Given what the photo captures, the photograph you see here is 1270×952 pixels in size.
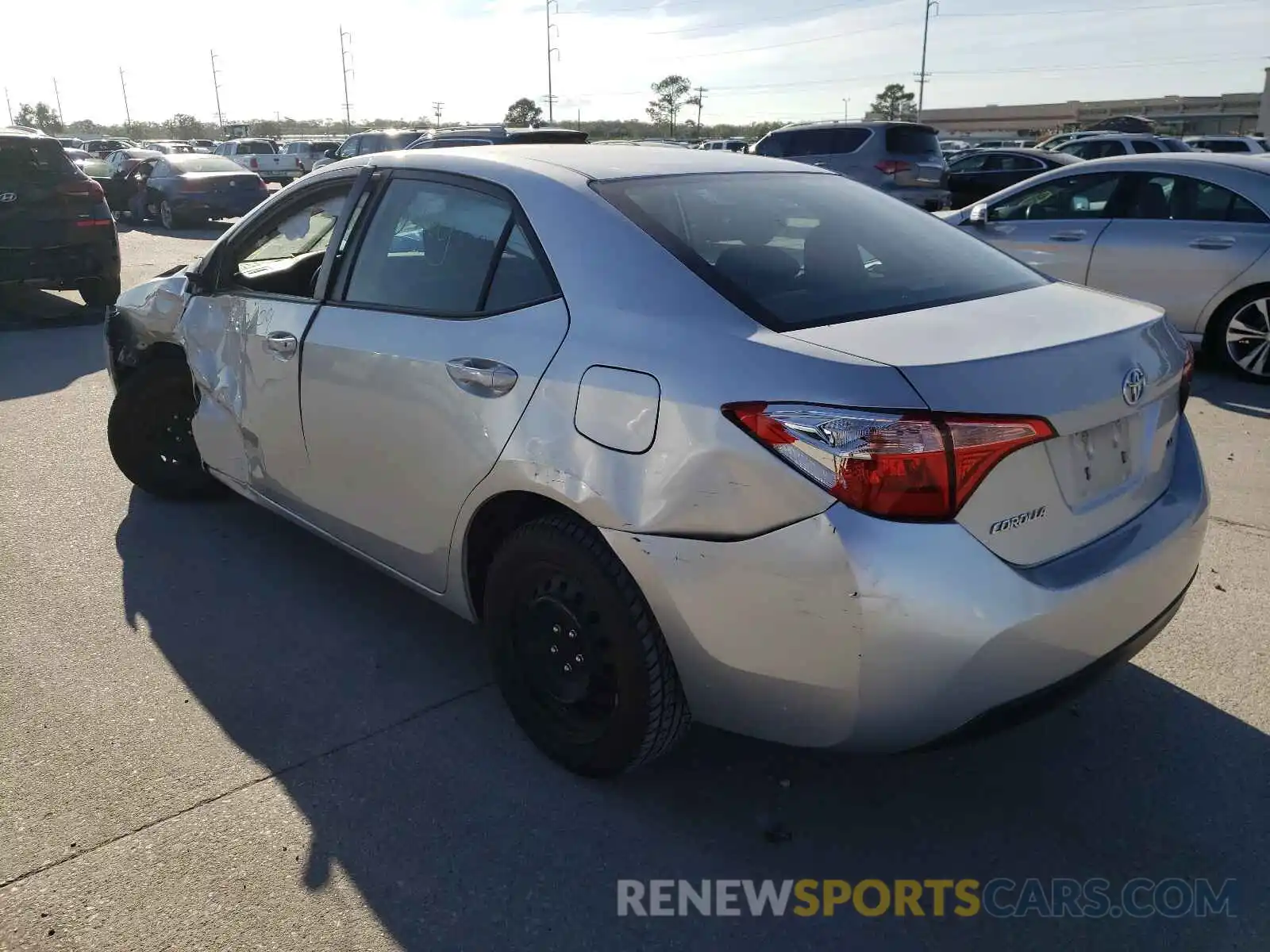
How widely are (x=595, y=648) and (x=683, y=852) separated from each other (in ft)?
1.83

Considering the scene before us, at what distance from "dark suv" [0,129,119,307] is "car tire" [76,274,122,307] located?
0.15 metres

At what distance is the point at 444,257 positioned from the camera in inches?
127

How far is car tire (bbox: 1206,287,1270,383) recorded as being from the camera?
7.14m

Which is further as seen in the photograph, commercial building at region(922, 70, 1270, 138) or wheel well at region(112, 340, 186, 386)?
commercial building at region(922, 70, 1270, 138)

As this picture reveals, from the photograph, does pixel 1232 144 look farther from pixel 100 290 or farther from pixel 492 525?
pixel 492 525

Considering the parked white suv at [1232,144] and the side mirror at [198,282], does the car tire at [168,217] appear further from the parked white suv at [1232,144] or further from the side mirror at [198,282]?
the parked white suv at [1232,144]

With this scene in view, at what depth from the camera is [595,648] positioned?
2680mm

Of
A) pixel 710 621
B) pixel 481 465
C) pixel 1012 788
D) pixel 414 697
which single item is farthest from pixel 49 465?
pixel 1012 788

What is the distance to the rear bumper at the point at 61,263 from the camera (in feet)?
32.3

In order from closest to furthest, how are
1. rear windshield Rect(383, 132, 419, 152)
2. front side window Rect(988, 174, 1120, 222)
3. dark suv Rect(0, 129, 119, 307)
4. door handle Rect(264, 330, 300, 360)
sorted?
1. door handle Rect(264, 330, 300, 360)
2. front side window Rect(988, 174, 1120, 222)
3. dark suv Rect(0, 129, 119, 307)
4. rear windshield Rect(383, 132, 419, 152)

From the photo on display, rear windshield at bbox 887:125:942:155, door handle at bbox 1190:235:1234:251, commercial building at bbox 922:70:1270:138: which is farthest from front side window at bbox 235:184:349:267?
commercial building at bbox 922:70:1270:138

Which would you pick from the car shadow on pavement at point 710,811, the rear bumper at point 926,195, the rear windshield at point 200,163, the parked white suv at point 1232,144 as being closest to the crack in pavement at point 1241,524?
the car shadow on pavement at point 710,811

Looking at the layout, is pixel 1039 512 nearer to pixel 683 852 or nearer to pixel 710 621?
pixel 710 621

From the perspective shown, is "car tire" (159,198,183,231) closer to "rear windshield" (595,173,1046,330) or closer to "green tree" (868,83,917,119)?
"rear windshield" (595,173,1046,330)
